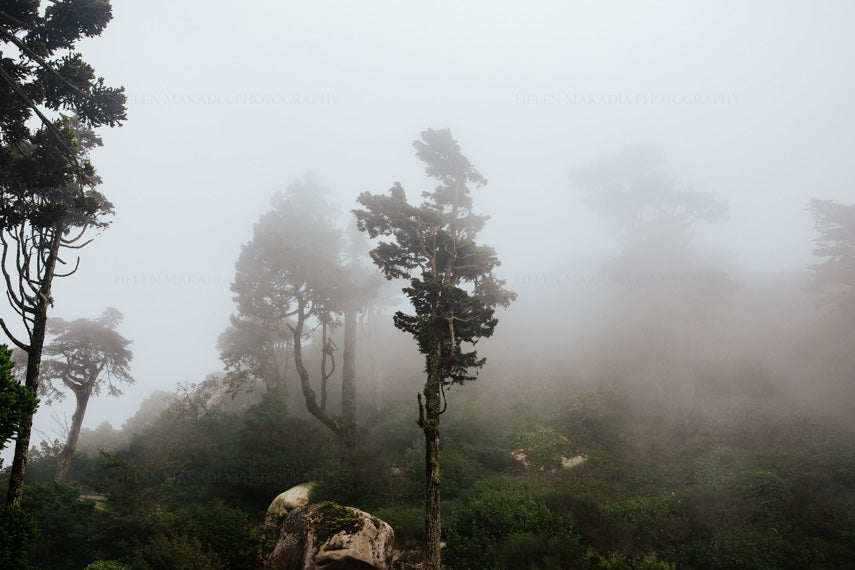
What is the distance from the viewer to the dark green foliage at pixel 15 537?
19.3 feet

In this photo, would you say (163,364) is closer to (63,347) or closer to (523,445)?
(63,347)

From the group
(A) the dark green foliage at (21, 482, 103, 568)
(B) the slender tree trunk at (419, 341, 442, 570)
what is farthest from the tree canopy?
(A) the dark green foliage at (21, 482, 103, 568)

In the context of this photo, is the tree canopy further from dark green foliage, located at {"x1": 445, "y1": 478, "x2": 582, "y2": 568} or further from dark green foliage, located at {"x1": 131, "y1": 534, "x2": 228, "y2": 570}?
dark green foliage, located at {"x1": 131, "y1": 534, "x2": 228, "y2": 570}

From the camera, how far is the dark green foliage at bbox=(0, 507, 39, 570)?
19.3 ft

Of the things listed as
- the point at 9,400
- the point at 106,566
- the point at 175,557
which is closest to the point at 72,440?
the point at 106,566

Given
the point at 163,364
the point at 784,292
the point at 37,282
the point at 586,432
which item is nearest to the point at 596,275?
the point at 784,292

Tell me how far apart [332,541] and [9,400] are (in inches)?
259

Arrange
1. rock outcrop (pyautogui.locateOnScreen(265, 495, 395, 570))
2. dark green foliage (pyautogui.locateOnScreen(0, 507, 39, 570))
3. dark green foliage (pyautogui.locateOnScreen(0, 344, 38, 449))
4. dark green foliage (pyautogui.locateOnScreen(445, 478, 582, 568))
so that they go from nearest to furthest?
1. dark green foliage (pyautogui.locateOnScreen(0, 344, 38, 449))
2. dark green foliage (pyautogui.locateOnScreen(0, 507, 39, 570))
3. rock outcrop (pyautogui.locateOnScreen(265, 495, 395, 570))
4. dark green foliage (pyautogui.locateOnScreen(445, 478, 582, 568))

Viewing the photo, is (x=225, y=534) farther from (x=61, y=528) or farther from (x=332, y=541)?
(x=61, y=528)

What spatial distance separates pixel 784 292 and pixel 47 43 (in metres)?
47.8

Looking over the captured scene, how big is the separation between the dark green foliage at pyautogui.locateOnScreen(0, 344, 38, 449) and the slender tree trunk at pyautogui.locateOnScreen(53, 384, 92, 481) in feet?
→ 59.2

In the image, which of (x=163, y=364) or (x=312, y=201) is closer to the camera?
(x=312, y=201)

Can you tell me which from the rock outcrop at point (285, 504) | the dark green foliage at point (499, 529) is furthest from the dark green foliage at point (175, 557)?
the dark green foliage at point (499, 529)

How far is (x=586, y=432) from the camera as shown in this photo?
1644 centimetres
